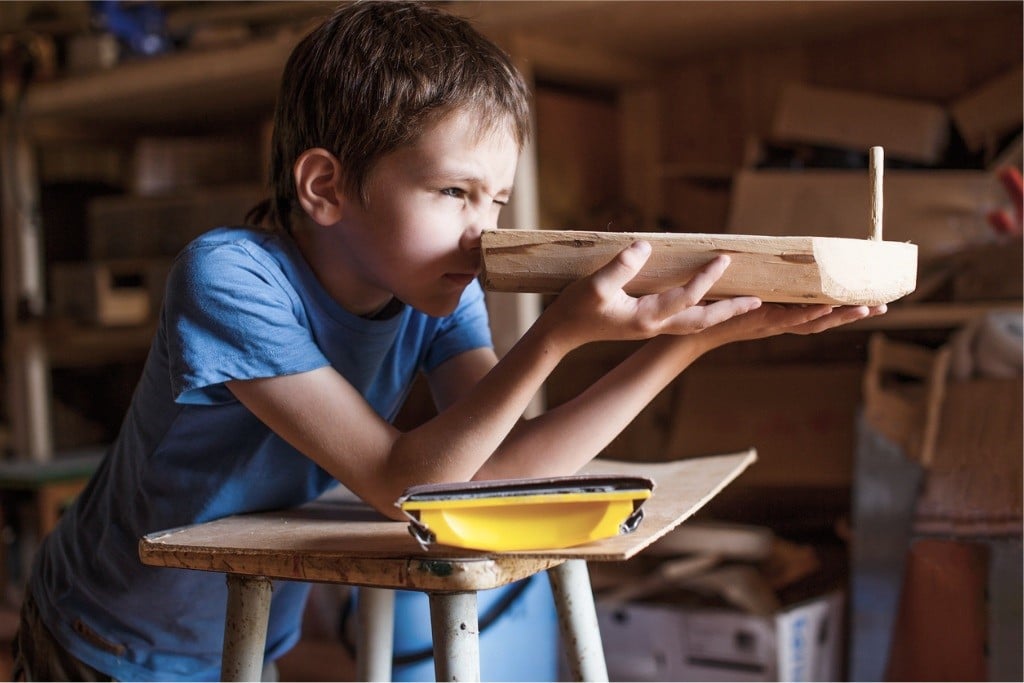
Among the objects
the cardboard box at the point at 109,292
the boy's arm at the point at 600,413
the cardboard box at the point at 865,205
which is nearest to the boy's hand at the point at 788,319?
the boy's arm at the point at 600,413

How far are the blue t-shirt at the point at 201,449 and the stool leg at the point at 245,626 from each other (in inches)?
4.7

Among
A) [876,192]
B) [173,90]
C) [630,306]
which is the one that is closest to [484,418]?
[630,306]

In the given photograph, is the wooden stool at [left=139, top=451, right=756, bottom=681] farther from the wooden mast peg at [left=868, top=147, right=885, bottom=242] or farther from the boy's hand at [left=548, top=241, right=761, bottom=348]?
the wooden mast peg at [left=868, top=147, right=885, bottom=242]

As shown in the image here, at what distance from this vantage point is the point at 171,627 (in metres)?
0.93

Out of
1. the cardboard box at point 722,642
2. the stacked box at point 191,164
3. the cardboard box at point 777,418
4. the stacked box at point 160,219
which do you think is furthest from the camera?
the stacked box at point 191,164

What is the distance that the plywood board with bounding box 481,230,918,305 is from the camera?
664 mm

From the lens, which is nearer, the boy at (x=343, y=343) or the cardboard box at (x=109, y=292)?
the boy at (x=343, y=343)

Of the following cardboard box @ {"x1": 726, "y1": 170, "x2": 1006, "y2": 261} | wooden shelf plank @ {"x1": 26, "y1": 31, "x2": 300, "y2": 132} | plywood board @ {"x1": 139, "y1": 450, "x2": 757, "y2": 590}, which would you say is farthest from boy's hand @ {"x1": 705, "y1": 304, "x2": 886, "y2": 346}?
wooden shelf plank @ {"x1": 26, "y1": 31, "x2": 300, "y2": 132}

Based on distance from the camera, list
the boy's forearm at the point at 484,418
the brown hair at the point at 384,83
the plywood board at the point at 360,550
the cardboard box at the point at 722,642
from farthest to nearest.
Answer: the cardboard box at the point at 722,642 < the brown hair at the point at 384,83 < the boy's forearm at the point at 484,418 < the plywood board at the point at 360,550

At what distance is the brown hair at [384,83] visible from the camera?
0.81 meters

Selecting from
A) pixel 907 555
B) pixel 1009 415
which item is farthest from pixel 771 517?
pixel 1009 415

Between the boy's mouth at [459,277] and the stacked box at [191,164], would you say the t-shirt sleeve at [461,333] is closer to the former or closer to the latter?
the boy's mouth at [459,277]

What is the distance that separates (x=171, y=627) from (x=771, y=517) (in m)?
1.26

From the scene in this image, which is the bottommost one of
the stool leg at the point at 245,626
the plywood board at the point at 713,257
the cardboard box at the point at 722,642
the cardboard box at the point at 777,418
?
the cardboard box at the point at 722,642
